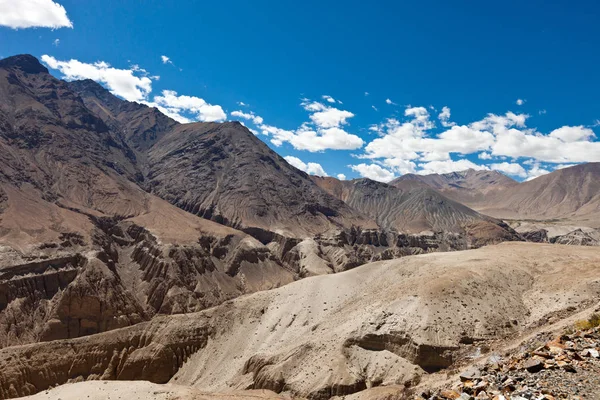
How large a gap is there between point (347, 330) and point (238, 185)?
399 feet

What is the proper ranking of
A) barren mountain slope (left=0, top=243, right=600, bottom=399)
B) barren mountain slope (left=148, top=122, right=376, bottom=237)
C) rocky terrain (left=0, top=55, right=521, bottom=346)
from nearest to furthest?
barren mountain slope (left=0, top=243, right=600, bottom=399) → rocky terrain (left=0, top=55, right=521, bottom=346) → barren mountain slope (left=148, top=122, right=376, bottom=237)

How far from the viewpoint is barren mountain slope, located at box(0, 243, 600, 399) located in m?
33.1

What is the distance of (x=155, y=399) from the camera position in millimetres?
28625

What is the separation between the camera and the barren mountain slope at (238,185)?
14388 cm

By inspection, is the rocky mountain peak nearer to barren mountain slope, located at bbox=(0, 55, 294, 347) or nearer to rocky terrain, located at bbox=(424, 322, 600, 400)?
barren mountain slope, located at bbox=(0, 55, 294, 347)

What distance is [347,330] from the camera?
3741 centimetres

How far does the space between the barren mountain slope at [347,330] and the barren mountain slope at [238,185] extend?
85.1 meters

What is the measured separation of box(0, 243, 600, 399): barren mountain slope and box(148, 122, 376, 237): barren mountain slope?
85.1 metres

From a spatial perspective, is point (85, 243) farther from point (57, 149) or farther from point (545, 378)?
point (545, 378)

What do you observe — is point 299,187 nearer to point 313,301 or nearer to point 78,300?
point 78,300

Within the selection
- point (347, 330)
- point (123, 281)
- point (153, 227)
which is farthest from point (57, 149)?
point (347, 330)

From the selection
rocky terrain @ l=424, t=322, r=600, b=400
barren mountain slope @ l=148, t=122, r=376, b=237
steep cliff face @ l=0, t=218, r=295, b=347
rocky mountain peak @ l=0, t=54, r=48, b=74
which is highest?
rocky mountain peak @ l=0, t=54, r=48, b=74

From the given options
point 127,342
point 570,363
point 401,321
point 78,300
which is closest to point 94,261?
point 78,300

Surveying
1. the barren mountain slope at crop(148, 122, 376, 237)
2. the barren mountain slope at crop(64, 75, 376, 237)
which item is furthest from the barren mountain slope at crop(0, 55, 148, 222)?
the barren mountain slope at crop(148, 122, 376, 237)
